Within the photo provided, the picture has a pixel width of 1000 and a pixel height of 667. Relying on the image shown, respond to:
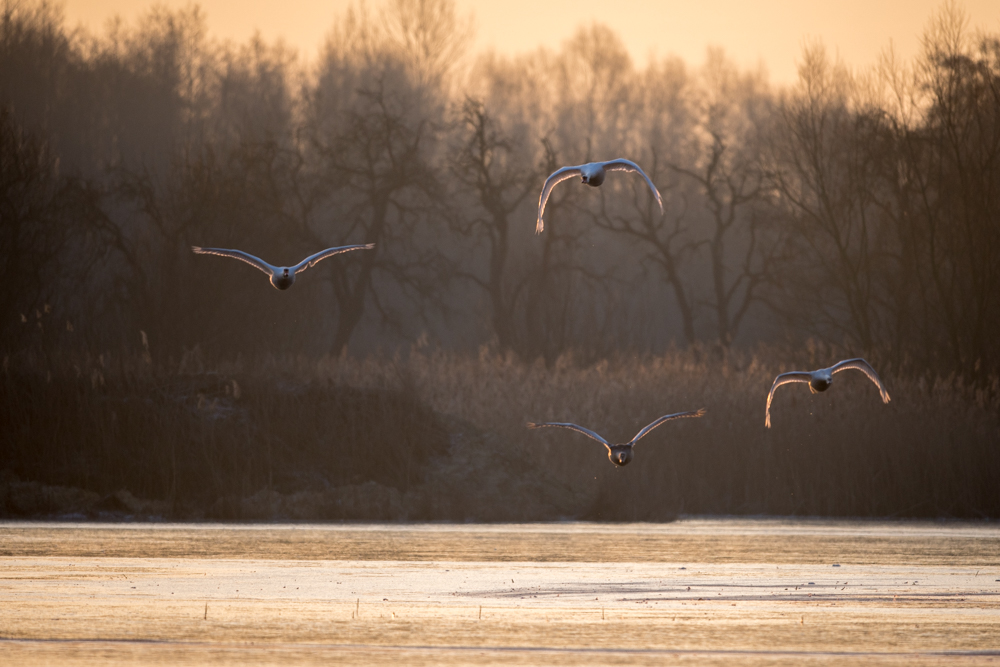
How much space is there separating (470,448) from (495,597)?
16.4m

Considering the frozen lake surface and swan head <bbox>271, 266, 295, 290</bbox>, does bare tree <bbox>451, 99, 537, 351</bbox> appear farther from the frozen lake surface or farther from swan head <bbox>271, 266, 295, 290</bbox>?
swan head <bbox>271, 266, 295, 290</bbox>

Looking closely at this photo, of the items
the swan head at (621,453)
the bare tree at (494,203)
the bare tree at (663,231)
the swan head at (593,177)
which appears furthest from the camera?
the bare tree at (663,231)

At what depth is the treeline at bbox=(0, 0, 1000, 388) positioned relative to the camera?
42.8 m

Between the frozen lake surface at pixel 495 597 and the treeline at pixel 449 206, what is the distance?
47.1 ft

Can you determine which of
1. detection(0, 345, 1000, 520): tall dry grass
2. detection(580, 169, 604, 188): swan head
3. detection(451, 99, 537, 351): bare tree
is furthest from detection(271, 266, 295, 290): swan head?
detection(451, 99, 537, 351): bare tree

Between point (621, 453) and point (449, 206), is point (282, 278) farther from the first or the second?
point (449, 206)

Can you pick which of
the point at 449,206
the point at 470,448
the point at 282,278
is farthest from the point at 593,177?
the point at 449,206

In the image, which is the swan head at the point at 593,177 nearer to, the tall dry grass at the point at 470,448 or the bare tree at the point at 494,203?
the tall dry grass at the point at 470,448

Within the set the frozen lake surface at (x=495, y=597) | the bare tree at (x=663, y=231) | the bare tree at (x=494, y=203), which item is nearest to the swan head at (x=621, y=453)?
the frozen lake surface at (x=495, y=597)

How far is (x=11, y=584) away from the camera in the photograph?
53.8 ft

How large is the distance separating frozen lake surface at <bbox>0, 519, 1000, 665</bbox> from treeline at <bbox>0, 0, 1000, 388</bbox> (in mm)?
14351

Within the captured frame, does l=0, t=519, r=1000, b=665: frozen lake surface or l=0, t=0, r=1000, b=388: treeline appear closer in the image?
l=0, t=519, r=1000, b=665: frozen lake surface

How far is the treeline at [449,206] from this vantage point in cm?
4284

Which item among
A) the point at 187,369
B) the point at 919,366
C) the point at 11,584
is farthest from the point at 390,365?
the point at 11,584
